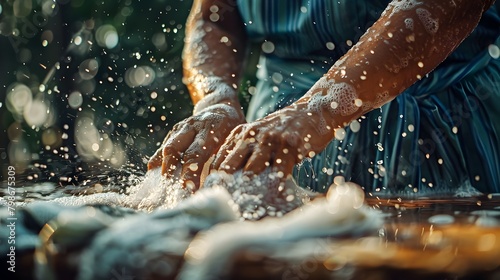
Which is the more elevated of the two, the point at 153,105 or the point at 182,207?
the point at 182,207

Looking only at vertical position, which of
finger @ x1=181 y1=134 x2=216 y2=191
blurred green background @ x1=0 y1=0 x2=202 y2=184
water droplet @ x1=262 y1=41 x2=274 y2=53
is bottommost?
blurred green background @ x1=0 y1=0 x2=202 y2=184

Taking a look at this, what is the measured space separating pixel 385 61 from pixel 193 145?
281 millimetres

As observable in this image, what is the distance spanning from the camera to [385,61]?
0.73 metres

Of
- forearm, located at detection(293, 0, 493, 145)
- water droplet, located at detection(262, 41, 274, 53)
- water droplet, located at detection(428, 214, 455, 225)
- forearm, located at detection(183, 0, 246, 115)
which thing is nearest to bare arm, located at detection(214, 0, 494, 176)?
forearm, located at detection(293, 0, 493, 145)

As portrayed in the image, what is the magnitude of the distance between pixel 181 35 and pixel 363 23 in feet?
3.35

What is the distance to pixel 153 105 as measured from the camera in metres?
1.91

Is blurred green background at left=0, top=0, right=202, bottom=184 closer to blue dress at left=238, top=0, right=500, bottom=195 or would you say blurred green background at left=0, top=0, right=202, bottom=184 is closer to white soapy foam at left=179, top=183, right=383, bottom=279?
blue dress at left=238, top=0, right=500, bottom=195

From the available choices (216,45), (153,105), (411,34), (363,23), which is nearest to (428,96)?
(363,23)

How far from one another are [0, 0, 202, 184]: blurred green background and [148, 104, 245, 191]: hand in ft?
3.38

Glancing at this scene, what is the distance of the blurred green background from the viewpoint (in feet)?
6.20

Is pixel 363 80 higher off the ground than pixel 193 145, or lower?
higher

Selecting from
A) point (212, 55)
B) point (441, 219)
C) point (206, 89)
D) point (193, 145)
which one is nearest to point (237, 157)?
point (193, 145)

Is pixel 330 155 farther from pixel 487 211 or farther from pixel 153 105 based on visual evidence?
pixel 153 105

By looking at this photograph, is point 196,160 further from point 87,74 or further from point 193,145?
point 87,74
